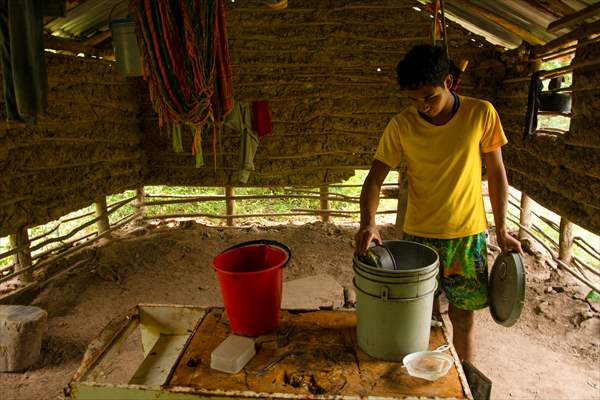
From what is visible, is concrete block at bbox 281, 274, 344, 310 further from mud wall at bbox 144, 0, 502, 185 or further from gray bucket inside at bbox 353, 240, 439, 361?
mud wall at bbox 144, 0, 502, 185

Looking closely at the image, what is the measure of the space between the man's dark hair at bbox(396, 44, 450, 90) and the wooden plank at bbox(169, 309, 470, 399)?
3.16ft

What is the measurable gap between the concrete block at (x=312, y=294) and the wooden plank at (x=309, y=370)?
1.33 meters

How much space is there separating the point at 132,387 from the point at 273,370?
0.43m

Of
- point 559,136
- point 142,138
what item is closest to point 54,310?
point 142,138

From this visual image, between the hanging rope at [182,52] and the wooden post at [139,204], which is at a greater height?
the hanging rope at [182,52]

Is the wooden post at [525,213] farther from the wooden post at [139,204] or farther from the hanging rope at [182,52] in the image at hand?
the wooden post at [139,204]

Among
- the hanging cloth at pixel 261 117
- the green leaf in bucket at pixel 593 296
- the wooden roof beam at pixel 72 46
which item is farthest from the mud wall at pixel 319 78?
the green leaf in bucket at pixel 593 296

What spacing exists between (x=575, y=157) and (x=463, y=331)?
184 centimetres

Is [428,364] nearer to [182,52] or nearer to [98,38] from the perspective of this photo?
[182,52]

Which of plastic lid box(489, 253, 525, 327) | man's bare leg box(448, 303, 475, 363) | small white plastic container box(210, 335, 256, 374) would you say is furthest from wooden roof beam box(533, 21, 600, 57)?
small white plastic container box(210, 335, 256, 374)

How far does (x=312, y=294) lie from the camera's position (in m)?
3.21

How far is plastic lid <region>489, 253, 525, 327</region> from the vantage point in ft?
5.30

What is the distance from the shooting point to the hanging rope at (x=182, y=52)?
6.73ft

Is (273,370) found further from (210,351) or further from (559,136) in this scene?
(559,136)
